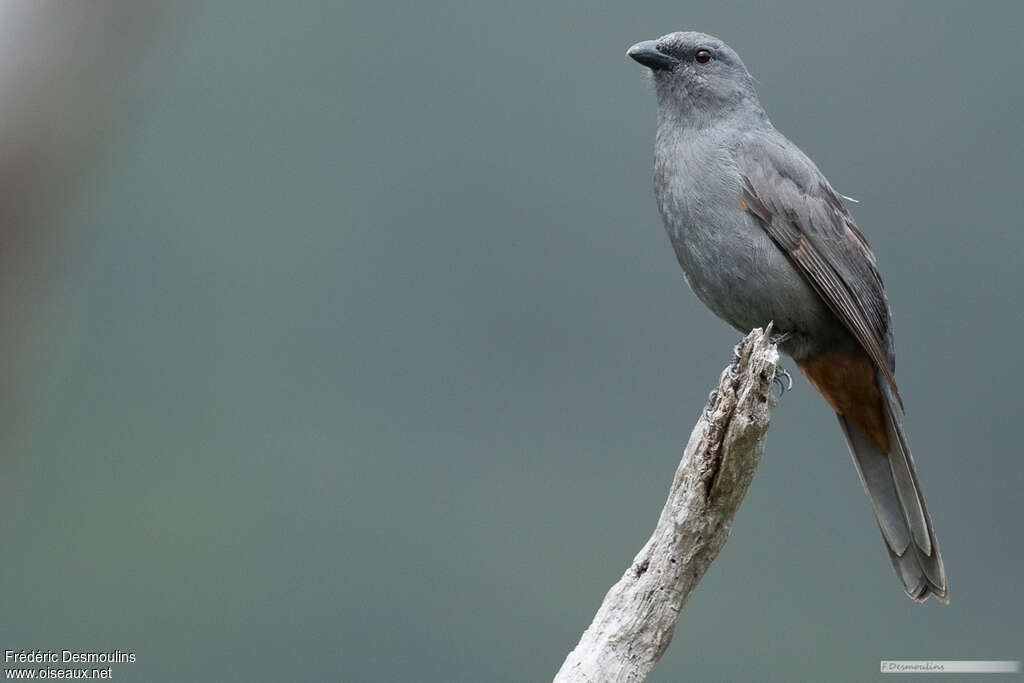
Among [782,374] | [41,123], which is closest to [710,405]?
[782,374]

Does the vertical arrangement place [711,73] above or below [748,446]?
above

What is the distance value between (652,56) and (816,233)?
1.17 meters

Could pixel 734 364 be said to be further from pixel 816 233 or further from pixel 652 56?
pixel 652 56

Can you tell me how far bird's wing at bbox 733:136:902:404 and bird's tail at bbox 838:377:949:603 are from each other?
0.33 meters

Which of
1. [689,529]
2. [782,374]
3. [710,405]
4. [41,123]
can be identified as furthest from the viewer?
[782,374]

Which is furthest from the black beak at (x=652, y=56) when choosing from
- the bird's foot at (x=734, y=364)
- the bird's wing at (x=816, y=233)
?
the bird's foot at (x=734, y=364)

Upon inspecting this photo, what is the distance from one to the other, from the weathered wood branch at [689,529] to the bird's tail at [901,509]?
1.36m

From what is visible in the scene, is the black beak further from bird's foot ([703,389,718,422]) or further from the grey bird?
bird's foot ([703,389,718,422])

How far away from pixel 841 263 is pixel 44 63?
444cm

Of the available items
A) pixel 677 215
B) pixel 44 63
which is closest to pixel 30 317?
pixel 44 63

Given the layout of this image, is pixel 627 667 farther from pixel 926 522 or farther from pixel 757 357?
pixel 926 522

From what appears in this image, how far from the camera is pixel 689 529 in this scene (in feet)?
14.7

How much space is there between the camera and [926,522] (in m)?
5.48

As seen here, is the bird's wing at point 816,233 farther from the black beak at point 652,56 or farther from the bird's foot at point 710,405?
the bird's foot at point 710,405
